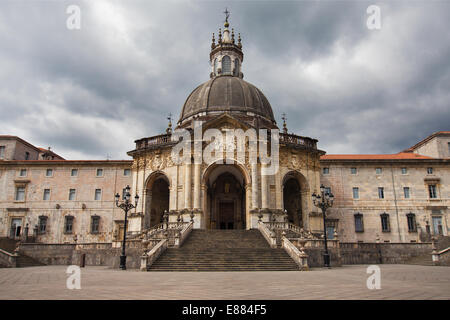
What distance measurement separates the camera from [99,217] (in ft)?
130

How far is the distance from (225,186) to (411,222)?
A: 2080 cm

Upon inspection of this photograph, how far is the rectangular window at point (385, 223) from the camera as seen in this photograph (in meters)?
38.2

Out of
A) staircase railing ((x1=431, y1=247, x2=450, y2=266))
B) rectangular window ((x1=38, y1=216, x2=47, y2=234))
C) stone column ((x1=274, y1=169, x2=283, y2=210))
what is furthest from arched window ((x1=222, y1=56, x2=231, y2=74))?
staircase railing ((x1=431, y1=247, x2=450, y2=266))

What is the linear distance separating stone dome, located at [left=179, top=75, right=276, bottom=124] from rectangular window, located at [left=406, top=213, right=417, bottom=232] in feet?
60.3

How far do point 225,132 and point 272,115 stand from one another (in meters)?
12.3

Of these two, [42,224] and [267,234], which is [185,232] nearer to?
[267,234]

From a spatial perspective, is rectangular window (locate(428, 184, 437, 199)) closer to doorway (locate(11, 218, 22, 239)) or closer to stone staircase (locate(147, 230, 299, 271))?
stone staircase (locate(147, 230, 299, 271))

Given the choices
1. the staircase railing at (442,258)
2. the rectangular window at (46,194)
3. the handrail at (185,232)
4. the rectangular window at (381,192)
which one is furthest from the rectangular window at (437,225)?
the rectangular window at (46,194)

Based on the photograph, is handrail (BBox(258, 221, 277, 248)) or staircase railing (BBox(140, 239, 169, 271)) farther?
handrail (BBox(258, 221, 277, 248))

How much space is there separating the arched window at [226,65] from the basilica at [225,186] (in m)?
0.56

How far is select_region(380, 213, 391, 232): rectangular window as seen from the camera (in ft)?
125

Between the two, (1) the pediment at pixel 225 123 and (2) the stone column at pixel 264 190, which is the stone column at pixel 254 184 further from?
(1) the pediment at pixel 225 123
